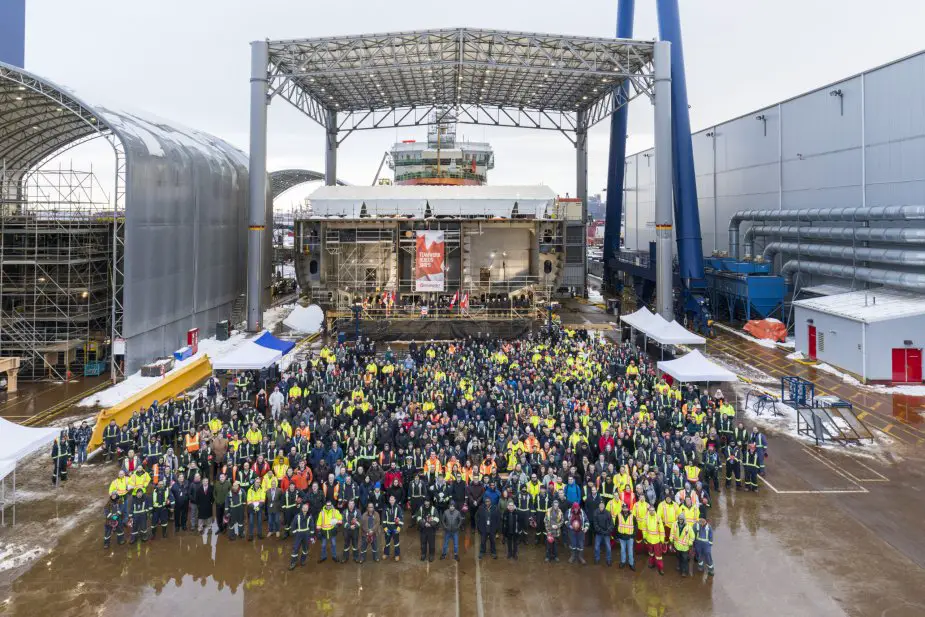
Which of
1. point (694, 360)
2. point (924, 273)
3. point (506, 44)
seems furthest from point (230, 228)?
point (924, 273)

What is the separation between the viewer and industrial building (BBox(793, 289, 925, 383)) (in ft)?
77.9

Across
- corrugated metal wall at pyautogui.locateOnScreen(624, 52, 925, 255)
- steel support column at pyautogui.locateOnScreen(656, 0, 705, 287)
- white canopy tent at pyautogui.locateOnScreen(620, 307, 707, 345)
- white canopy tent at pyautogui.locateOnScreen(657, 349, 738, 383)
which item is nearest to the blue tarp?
white canopy tent at pyautogui.locateOnScreen(657, 349, 738, 383)

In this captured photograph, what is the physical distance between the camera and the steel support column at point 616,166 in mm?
46250

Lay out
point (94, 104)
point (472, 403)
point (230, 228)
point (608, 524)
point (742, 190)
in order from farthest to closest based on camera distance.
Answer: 1. point (742, 190)
2. point (230, 228)
3. point (94, 104)
4. point (472, 403)
5. point (608, 524)

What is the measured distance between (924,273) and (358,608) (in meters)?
28.3

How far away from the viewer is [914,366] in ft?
77.9

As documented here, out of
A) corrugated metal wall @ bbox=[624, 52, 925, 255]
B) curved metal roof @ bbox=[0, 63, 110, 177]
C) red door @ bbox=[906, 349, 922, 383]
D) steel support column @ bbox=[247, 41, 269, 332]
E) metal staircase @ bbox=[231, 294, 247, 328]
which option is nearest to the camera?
curved metal roof @ bbox=[0, 63, 110, 177]

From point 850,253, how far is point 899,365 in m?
7.73

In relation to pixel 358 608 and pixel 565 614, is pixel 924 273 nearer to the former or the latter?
pixel 565 614

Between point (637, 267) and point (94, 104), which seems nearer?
point (94, 104)

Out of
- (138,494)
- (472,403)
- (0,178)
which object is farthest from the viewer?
(0,178)

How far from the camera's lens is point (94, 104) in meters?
23.9

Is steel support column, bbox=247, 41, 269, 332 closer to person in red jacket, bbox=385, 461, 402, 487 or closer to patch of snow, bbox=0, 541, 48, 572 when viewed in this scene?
patch of snow, bbox=0, 541, 48, 572

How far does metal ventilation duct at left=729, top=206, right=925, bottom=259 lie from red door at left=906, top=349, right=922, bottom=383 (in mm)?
5946
